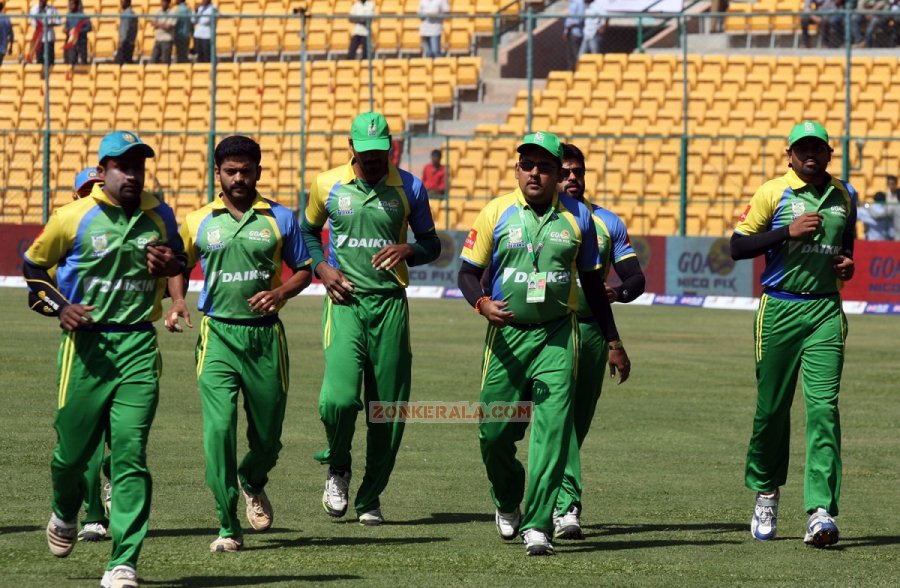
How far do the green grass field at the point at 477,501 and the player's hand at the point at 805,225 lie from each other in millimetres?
1722

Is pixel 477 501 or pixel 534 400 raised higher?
pixel 534 400

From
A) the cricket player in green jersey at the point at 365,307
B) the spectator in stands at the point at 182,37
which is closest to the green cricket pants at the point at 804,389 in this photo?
the cricket player in green jersey at the point at 365,307

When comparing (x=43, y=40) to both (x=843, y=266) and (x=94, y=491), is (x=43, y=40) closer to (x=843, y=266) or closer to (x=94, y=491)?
(x=94, y=491)

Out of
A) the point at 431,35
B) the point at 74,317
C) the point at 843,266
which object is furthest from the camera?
the point at 431,35

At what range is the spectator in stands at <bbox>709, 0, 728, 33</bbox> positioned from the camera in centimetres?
3259

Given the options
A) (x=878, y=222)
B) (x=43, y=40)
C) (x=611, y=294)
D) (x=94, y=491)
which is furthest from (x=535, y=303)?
(x=43, y=40)

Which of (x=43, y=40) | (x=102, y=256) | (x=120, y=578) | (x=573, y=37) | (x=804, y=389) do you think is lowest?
(x=120, y=578)

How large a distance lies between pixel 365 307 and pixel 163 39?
24193mm

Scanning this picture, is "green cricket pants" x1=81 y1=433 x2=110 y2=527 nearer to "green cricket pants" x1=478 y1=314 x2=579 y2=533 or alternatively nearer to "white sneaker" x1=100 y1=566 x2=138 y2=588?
"white sneaker" x1=100 y1=566 x2=138 y2=588

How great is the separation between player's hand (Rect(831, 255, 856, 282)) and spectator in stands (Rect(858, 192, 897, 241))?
17.1m

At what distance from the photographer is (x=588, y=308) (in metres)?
9.78

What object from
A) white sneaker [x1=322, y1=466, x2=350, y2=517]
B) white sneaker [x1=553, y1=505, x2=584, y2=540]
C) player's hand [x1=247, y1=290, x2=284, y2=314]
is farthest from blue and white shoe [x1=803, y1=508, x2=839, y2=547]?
player's hand [x1=247, y1=290, x2=284, y2=314]

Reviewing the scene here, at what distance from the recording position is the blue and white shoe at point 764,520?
9.44 metres

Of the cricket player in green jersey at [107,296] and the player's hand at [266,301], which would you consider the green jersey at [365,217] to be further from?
the cricket player in green jersey at [107,296]
